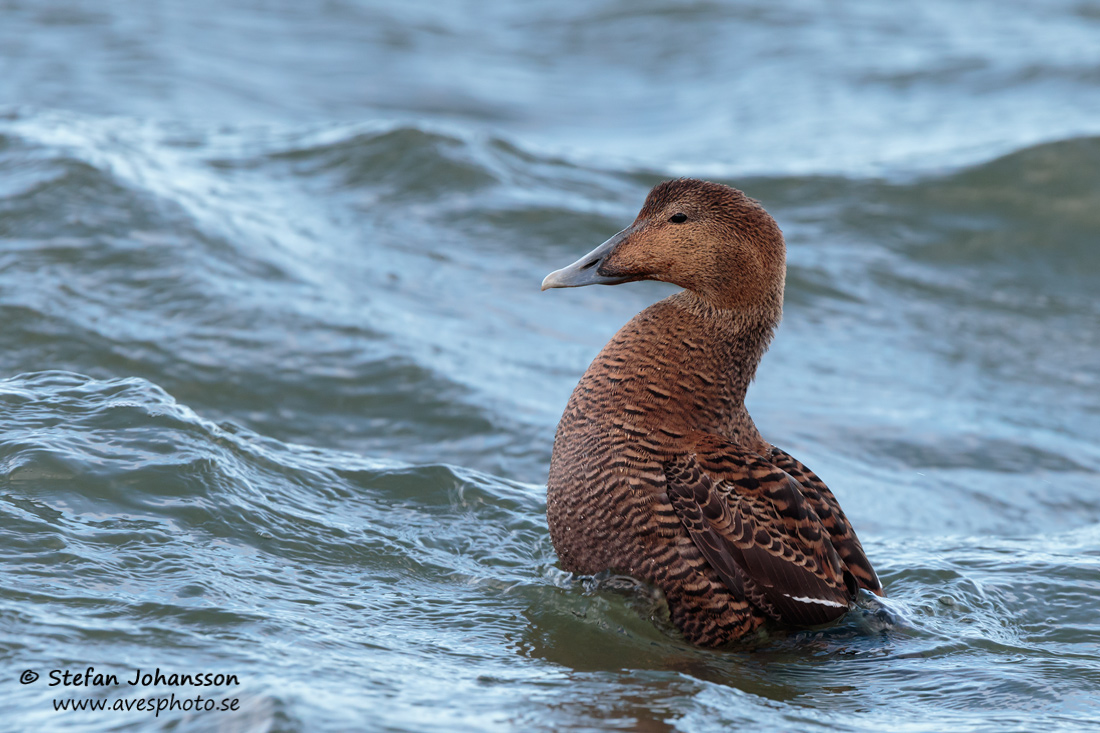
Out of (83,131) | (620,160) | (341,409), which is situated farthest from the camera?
(620,160)

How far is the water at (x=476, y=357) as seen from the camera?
3.79 meters

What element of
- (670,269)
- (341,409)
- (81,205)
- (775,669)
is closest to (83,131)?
(81,205)

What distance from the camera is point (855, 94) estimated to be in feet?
45.3

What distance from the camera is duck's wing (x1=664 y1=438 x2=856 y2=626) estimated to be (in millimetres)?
4086

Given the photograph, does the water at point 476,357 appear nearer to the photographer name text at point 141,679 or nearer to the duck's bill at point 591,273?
the photographer name text at point 141,679

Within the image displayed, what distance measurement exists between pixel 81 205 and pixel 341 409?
2.69 meters

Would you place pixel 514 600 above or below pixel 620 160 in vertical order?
below

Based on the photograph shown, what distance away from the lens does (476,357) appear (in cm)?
750

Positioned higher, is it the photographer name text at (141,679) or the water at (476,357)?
the water at (476,357)

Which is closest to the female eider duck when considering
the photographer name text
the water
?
the water

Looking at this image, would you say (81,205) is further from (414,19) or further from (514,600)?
(414,19)

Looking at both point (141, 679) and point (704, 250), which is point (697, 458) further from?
point (141, 679)

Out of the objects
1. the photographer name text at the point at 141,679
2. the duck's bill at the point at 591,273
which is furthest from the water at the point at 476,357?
the duck's bill at the point at 591,273

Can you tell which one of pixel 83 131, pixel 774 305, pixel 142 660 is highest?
pixel 83 131
